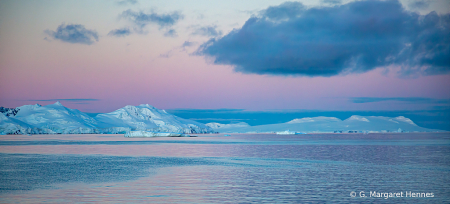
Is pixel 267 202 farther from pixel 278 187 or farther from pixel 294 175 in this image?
pixel 294 175

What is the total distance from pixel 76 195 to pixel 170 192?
5.38 m

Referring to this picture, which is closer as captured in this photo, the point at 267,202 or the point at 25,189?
the point at 267,202

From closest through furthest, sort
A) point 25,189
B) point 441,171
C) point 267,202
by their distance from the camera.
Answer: point 267,202 < point 25,189 < point 441,171

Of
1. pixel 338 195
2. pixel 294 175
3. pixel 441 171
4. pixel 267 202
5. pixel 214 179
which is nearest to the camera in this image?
pixel 267 202

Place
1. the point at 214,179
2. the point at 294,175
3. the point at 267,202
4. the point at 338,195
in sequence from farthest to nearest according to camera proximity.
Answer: the point at 294,175 < the point at 214,179 < the point at 338,195 < the point at 267,202

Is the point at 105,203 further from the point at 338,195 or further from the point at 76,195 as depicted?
the point at 338,195

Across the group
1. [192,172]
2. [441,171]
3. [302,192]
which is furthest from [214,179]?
[441,171]

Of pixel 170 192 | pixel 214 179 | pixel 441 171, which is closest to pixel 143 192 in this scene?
pixel 170 192

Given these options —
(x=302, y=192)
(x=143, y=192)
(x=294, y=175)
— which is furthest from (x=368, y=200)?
(x=143, y=192)

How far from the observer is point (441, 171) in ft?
111

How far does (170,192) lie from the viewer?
2295 centimetres

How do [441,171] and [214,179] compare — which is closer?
[214,179]

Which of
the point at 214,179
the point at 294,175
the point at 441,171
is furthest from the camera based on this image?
the point at 441,171

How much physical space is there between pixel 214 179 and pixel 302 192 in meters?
8.29
